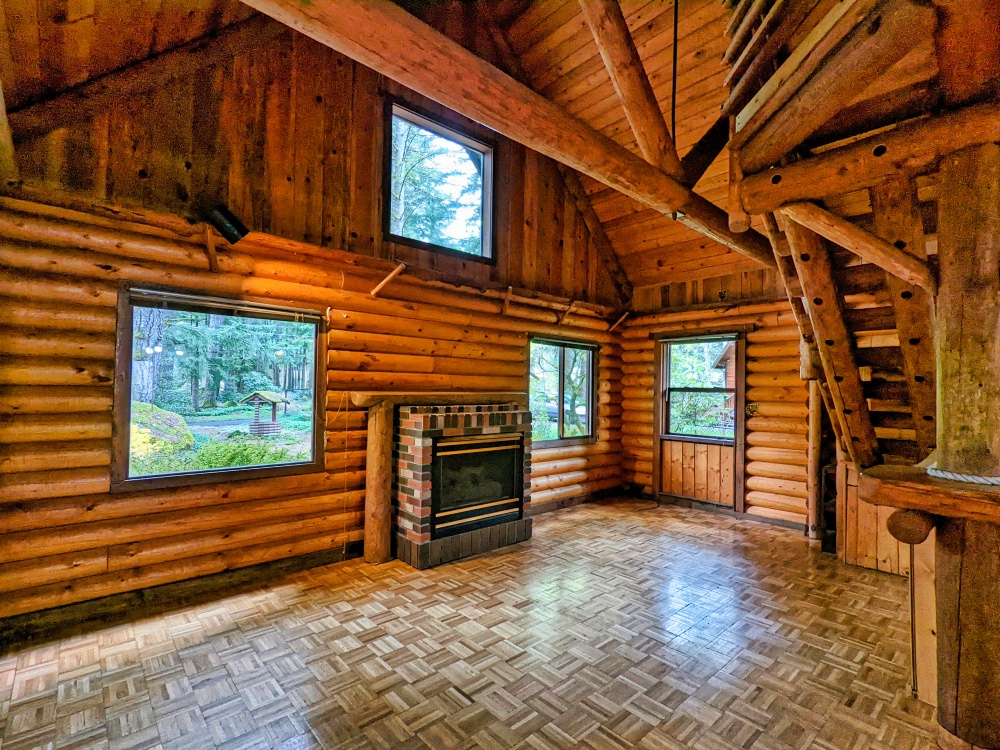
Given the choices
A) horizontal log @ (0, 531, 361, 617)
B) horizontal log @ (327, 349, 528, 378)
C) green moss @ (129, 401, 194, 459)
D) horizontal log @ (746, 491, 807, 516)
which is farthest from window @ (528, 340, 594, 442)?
green moss @ (129, 401, 194, 459)

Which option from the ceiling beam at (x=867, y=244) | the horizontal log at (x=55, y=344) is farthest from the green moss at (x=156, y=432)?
the ceiling beam at (x=867, y=244)

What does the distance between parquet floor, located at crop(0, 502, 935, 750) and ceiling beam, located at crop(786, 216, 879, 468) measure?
1.26 m

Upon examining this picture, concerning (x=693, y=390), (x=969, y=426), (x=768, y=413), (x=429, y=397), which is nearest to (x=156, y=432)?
(x=429, y=397)

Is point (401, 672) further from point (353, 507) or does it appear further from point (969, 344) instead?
point (969, 344)

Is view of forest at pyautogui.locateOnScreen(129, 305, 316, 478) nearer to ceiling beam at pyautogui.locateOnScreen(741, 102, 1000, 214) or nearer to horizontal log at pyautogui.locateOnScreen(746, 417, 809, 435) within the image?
ceiling beam at pyautogui.locateOnScreen(741, 102, 1000, 214)

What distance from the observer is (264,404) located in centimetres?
381

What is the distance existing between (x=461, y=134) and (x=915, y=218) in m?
4.16

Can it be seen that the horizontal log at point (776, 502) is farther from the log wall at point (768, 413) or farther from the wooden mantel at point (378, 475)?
the wooden mantel at point (378, 475)

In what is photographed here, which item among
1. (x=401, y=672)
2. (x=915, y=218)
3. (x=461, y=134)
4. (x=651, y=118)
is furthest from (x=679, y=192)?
(x=401, y=672)

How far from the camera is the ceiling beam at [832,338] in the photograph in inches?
115

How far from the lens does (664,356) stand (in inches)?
262

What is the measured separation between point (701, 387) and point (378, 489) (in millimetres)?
4429

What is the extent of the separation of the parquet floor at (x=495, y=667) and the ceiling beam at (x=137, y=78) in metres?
3.15

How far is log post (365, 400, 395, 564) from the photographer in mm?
4113
